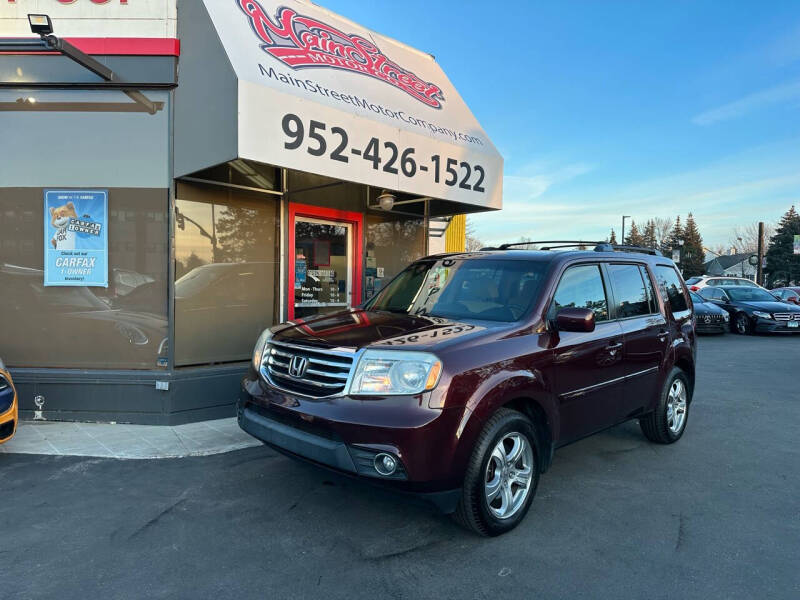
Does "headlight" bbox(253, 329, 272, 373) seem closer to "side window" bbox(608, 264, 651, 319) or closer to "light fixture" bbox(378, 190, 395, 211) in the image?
"side window" bbox(608, 264, 651, 319)

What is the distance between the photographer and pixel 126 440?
5062 mm

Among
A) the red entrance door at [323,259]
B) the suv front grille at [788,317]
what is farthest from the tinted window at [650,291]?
the suv front grille at [788,317]

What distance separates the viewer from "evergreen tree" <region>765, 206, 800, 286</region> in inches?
2192

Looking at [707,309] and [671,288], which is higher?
[671,288]

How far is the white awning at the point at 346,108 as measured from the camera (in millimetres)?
5105

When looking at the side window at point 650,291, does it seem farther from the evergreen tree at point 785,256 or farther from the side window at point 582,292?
the evergreen tree at point 785,256

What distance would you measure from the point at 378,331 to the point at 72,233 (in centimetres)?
415

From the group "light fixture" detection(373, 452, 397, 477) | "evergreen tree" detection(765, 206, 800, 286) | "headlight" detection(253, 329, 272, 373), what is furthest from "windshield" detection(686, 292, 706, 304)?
"evergreen tree" detection(765, 206, 800, 286)

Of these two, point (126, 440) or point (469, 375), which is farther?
point (126, 440)

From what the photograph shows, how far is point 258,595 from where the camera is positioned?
105 inches

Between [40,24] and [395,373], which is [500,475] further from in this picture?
[40,24]

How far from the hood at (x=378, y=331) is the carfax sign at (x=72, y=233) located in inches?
121

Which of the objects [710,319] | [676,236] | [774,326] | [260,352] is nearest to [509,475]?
[260,352]

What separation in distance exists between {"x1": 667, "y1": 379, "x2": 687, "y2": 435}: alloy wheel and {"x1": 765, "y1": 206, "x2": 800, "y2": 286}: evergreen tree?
6226cm
